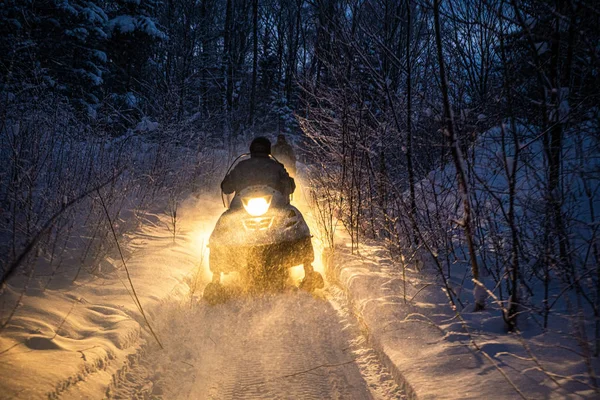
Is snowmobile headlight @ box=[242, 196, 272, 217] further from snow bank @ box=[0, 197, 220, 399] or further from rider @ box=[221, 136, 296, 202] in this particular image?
snow bank @ box=[0, 197, 220, 399]

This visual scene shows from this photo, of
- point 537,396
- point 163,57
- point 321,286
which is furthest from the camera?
point 163,57

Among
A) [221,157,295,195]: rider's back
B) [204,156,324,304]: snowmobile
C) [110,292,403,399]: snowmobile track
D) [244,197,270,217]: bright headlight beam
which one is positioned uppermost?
[221,157,295,195]: rider's back

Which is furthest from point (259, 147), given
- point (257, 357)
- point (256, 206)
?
point (257, 357)

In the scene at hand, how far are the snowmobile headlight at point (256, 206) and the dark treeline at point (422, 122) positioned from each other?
1.55m

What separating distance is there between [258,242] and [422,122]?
4710 millimetres

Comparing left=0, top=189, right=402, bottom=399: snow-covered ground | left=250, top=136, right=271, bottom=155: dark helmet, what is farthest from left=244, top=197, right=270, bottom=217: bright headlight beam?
left=250, top=136, right=271, bottom=155: dark helmet

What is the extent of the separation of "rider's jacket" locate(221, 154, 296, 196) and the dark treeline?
1324mm

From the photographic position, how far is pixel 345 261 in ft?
18.3

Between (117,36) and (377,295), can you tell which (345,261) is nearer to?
(377,295)

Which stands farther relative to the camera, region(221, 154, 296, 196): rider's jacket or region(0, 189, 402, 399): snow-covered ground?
region(221, 154, 296, 196): rider's jacket

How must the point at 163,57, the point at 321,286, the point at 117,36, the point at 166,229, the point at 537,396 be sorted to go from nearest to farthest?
1. the point at 537,396
2. the point at 321,286
3. the point at 166,229
4. the point at 117,36
5. the point at 163,57

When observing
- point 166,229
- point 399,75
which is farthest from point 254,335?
point 399,75

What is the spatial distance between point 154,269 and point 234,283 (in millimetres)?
1115

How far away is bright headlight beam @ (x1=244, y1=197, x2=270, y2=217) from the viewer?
183 inches
